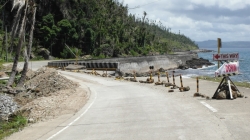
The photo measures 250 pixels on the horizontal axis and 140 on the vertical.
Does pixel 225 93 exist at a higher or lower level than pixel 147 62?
higher

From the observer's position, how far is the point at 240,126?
31.8ft

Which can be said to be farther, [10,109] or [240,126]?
[10,109]

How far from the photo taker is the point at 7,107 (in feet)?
61.1

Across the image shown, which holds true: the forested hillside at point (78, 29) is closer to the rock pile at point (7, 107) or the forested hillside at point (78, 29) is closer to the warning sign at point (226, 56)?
the rock pile at point (7, 107)

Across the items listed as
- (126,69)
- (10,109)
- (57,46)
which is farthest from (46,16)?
(10,109)

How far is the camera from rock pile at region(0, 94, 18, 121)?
55.9 ft

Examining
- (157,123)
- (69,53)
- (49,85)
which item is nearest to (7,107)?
(49,85)

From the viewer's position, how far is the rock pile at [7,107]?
17.0m

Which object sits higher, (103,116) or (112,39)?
(112,39)

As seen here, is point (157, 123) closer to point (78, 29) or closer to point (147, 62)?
point (147, 62)

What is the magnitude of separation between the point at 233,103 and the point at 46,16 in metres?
68.6

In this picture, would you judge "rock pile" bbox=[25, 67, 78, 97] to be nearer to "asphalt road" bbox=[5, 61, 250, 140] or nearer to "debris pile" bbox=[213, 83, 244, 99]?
"asphalt road" bbox=[5, 61, 250, 140]

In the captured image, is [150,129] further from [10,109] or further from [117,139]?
[10,109]

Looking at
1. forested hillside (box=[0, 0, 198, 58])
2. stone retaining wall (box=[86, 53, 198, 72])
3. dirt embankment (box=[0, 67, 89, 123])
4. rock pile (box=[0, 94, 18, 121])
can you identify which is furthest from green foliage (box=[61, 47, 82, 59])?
rock pile (box=[0, 94, 18, 121])
